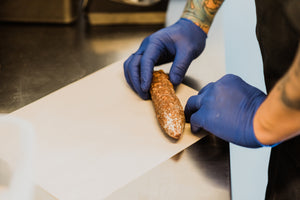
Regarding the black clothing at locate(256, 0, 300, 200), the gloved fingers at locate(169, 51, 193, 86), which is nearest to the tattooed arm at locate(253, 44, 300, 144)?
the black clothing at locate(256, 0, 300, 200)

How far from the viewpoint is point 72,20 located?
6.21ft

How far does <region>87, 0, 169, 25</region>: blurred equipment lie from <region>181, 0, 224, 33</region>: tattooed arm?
10.8 inches

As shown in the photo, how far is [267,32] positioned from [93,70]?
80 centimetres

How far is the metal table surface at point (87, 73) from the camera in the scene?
114 centimetres

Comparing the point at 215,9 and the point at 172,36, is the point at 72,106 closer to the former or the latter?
the point at 172,36

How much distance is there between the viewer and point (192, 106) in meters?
1.40

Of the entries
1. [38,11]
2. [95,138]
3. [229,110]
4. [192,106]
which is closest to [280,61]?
[229,110]

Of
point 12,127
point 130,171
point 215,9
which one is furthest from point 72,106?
point 215,9

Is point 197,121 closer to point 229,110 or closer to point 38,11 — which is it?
point 229,110

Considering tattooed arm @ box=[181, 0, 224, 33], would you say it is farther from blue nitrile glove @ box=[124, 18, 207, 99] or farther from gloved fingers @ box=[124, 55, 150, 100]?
gloved fingers @ box=[124, 55, 150, 100]

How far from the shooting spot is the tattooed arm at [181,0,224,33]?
5.40 ft

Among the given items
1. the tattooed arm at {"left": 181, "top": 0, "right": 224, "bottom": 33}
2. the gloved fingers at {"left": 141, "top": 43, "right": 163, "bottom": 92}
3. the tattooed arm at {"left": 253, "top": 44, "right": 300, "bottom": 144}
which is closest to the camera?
the tattooed arm at {"left": 253, "top": 44, "right": 300, "bottom": 144}

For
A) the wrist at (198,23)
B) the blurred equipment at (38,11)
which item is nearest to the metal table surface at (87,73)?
the blurred equipment at (38,11)

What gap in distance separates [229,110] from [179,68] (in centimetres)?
34
